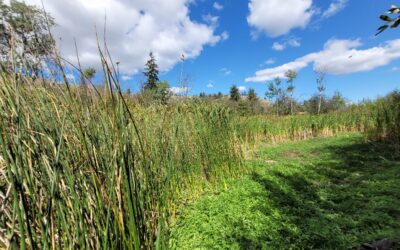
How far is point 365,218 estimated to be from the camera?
3326 millimetres

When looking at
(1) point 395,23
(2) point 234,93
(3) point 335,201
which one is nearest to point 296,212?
(3) point 335,201

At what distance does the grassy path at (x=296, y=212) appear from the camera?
2893mm

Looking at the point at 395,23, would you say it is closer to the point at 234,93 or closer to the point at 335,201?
the point at 335,201

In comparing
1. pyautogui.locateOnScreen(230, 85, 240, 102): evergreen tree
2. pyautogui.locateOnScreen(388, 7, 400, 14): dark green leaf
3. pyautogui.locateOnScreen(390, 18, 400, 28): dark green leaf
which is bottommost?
pyautogui.locateOnScreen(390, 18, 400, 28): dark green leaf

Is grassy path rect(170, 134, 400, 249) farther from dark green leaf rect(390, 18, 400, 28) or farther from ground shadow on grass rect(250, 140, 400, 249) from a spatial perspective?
dark green leaf rect(390, 18, 400, 28)

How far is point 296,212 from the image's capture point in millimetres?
3668

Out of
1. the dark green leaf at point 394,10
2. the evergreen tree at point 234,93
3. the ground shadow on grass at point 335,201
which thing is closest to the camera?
the dark green leaf at point 394,10

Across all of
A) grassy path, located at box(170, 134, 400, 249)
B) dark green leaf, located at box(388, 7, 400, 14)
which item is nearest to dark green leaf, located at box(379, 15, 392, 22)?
dark green leaf, located at box(388, 7, 400, 14)

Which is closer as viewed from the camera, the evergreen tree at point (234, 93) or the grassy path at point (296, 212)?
the grassy path at point (296, 212)

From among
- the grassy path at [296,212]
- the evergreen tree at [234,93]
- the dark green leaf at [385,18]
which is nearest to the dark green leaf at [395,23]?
the dark green leaf at [385,18]

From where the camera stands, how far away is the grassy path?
9.49 ft

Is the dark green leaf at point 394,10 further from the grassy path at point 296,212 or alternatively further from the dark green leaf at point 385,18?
the grassy path at point 296,212

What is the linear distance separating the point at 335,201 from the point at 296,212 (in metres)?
0.99

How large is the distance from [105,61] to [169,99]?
11.9ft
